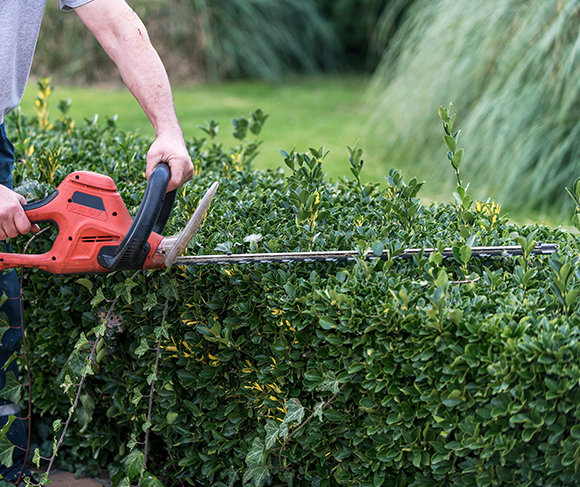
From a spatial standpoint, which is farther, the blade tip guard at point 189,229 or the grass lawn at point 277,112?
the grass lawn at point 277,112

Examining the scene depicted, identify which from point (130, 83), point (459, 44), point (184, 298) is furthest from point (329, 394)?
point (459, 44)

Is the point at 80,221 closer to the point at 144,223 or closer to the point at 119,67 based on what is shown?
the point at 144,223

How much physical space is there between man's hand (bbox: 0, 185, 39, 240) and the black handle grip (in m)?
0.36

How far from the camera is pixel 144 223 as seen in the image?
1922mm

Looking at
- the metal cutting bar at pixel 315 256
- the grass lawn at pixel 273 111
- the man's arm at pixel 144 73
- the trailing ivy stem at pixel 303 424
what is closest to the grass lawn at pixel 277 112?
the grass lawn at pixel 273 111

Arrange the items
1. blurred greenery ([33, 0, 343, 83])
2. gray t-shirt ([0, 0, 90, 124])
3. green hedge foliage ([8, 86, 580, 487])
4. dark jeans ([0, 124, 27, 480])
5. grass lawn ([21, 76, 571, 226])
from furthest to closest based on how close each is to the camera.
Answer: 1. blurred greenery ([33, 0, 343, 83])
2. grass lawn ([21, 76, 571, 226])
3. dark jeans ([0, 124, 27, 480])
4. gray t-shirt ([0, 0, 90, 124])
5. green hedge foliage ([8, 86, 580, 487])

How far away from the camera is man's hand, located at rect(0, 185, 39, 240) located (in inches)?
80.9

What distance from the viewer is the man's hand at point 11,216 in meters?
2.05

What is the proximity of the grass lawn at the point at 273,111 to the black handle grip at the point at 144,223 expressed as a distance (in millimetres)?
4155

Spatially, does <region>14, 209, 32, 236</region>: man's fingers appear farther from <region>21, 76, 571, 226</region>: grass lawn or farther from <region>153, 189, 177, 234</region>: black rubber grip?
<region>21, 76, 571, 226</region>: grass lawn

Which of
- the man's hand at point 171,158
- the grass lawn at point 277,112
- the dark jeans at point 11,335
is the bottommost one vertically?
the grass lawn at point 277,112

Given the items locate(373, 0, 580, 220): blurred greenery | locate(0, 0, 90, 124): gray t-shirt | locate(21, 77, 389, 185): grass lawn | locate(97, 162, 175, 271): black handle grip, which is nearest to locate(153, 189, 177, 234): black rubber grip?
locate(97, 162, 175, 271): black handle grip

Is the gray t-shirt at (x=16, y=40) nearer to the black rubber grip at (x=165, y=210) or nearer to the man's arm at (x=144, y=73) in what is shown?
the man's arm at (x=144, y=73)

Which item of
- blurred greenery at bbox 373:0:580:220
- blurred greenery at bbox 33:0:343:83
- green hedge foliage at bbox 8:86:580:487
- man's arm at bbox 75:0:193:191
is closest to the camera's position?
green hedge foliage at bbox 8:86:580:487
